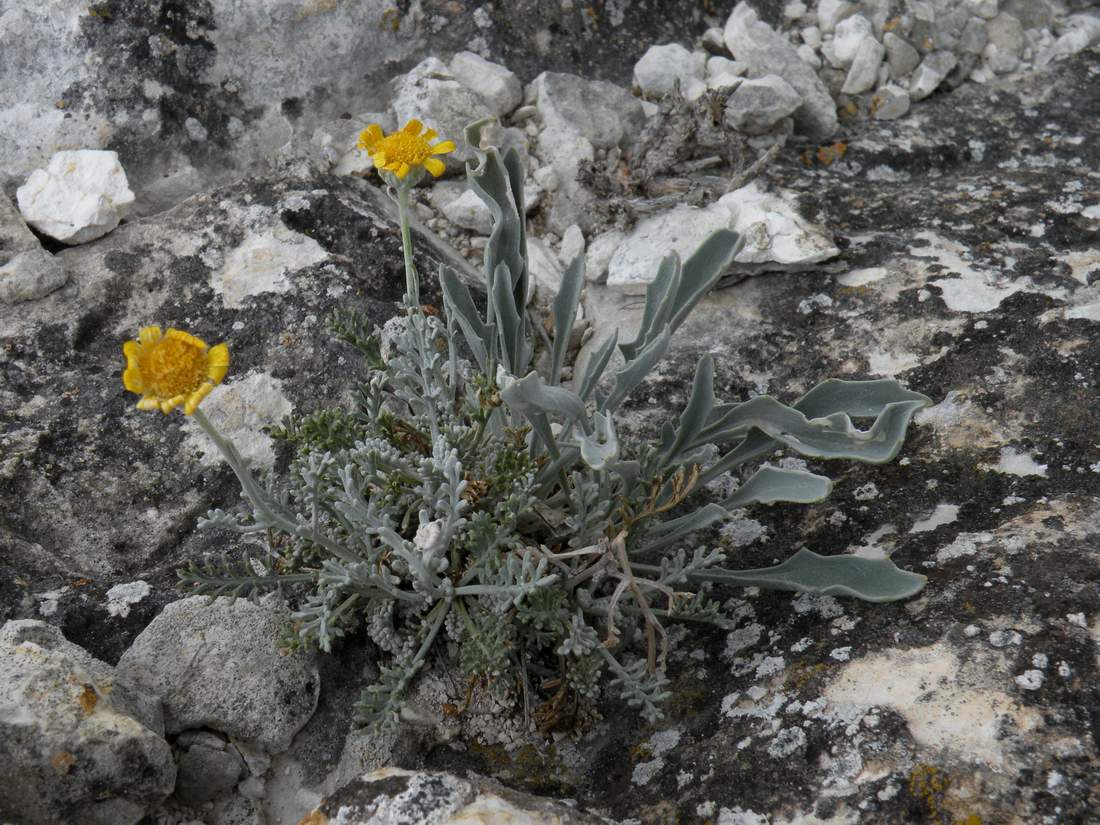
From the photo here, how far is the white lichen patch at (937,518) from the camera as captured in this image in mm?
2174

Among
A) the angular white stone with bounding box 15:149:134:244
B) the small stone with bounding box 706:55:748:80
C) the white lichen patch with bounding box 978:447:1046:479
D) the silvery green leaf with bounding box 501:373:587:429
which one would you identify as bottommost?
the white lichen patch with bounding box 978:447:1046:479

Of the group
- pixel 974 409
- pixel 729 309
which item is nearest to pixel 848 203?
pixel 729 309

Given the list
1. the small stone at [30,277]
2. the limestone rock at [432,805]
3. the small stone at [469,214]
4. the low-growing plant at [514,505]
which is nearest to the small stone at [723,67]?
the small stone at [469,214]

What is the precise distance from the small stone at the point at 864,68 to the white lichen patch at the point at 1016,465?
2.14 m

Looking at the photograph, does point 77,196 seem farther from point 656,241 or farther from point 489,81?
point 656,241

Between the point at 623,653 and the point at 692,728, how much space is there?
11.3 inches

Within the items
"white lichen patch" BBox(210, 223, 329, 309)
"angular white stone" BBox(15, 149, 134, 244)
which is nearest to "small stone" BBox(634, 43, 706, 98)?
"white lichen patch" BBox(210, 223, 329, 309)

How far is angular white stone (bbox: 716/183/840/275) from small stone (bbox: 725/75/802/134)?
572 mm

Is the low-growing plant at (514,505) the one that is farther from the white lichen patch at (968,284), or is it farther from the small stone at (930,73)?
the small stone at (930,73)

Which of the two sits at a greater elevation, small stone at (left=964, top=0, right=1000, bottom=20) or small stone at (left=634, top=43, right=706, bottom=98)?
small stone at (left=634, top=43, right=706, bottom=98)

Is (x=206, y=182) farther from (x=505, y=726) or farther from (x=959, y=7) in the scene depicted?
(x=959, y=7)

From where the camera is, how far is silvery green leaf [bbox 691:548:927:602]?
1.89 metres

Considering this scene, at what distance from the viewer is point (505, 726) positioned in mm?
2129

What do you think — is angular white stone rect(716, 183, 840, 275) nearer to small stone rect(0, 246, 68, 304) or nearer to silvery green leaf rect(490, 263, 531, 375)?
silvery green leaf rect(490, 263, 531, 375)
